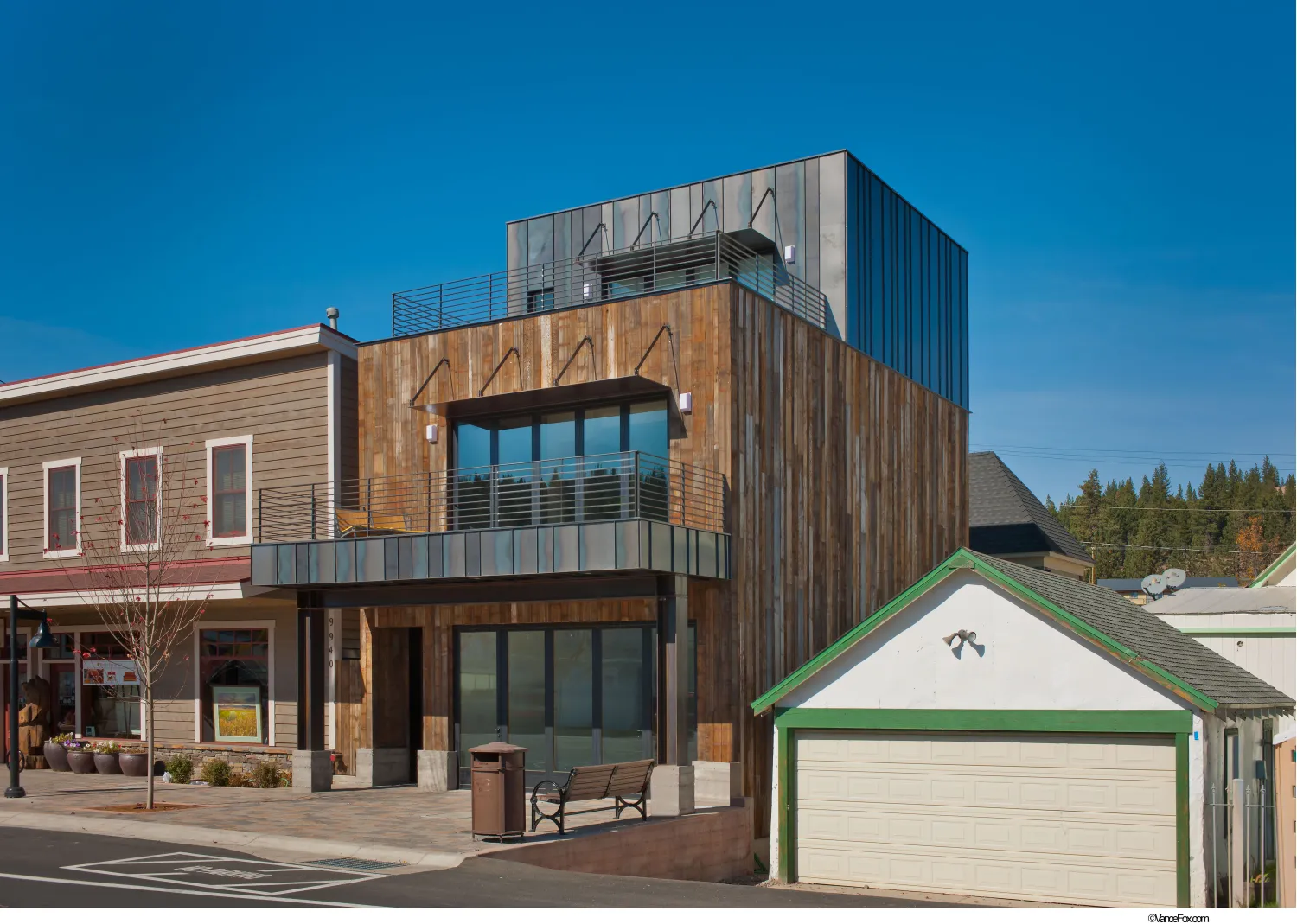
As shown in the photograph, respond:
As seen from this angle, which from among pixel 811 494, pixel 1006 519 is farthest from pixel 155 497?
pixel 1006 519

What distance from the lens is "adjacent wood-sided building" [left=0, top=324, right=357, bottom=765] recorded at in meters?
24.2

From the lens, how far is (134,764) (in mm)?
24469

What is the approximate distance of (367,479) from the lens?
22.8 meters

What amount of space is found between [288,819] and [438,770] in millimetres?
4370

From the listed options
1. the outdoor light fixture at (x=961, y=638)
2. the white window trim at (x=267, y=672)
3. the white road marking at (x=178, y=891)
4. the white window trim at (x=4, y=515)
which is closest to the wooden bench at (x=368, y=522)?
the white window trim at (x=267, y=672)

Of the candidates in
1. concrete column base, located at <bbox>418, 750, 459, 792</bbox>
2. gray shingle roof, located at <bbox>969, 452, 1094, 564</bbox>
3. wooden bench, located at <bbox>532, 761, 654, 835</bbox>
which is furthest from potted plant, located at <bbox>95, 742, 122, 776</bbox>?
gray shingle roof, located at <bbox>969, 452, 1094, 564</bbox>

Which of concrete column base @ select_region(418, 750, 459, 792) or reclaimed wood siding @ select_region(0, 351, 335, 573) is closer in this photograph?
concrete column base @ select_region(418, 750, 459, 792)

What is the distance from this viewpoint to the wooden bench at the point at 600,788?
53.4 ft

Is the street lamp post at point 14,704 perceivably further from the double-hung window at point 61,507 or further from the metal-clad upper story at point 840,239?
the metal-clad upper story at point 840,239

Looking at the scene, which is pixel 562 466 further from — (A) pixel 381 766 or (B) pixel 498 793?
(B) pixel 498 793

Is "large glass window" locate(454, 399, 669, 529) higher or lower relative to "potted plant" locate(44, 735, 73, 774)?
higher

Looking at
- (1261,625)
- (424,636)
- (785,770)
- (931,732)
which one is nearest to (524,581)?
(424,636)

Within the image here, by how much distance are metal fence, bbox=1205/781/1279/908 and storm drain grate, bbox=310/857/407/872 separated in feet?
30.8

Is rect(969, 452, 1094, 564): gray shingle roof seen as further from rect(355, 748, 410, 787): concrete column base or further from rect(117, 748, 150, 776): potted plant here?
rect(117, 748, 150, 776): potted plant
